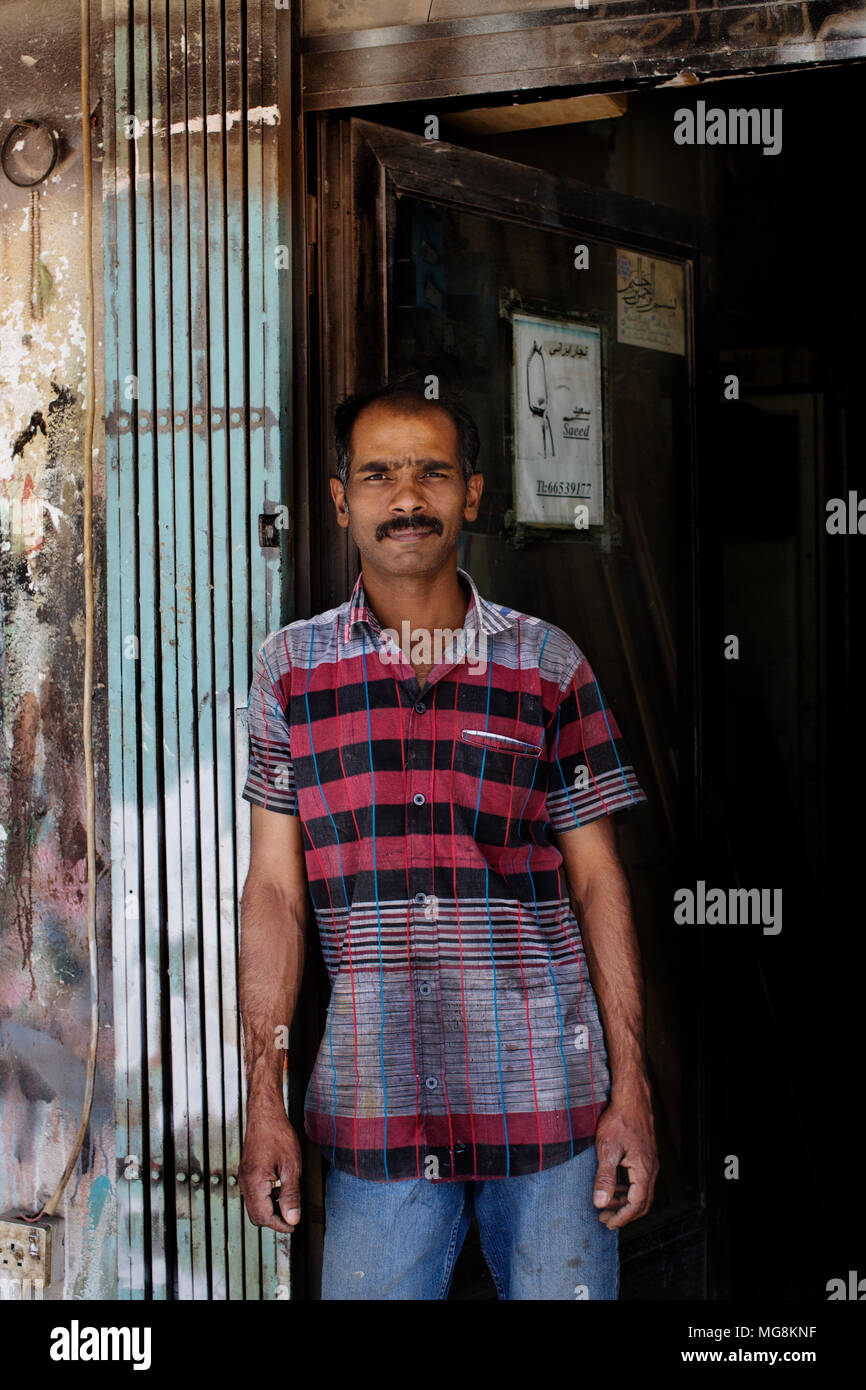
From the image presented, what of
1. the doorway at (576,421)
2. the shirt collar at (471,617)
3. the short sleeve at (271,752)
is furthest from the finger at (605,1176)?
the shirt collar at (471,617)

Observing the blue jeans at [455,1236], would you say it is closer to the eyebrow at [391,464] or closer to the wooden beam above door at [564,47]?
the eyebrow at [391,464]

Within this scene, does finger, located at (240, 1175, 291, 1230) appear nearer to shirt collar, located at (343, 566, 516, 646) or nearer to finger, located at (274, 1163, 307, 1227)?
finger, located at (274, 1163, 307, 1227)

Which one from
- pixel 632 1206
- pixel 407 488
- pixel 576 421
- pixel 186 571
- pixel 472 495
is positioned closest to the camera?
pixel 632 1206

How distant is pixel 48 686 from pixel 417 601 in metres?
0.87

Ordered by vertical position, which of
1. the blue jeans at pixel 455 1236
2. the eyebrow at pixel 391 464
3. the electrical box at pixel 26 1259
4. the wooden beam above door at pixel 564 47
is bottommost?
the electrical box at pixel 26 1259

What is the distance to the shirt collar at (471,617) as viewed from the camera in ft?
6.94

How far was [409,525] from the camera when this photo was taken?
2.09 meters

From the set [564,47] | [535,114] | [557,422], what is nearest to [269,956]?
[557,422]

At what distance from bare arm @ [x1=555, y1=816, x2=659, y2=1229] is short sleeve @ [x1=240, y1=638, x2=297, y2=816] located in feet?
1.58

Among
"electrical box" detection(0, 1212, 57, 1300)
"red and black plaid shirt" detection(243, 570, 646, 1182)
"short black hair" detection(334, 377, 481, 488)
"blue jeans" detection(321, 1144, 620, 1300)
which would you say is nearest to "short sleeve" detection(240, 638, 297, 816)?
"red and black plaid shirt" detection(243, 570, 646, 1182)

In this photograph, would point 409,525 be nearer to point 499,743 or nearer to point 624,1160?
point 499,743

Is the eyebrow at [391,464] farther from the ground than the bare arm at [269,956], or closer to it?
farther from the ground

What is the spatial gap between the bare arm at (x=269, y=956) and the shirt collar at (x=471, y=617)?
357 millimetres

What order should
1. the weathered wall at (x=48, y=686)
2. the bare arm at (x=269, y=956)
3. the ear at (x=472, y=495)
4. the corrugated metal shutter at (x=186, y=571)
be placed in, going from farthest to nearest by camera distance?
1. the weathered wall at (x=48, y=686)
2. the corrugated metal shutter at (x=186, y=571)
3. the ear at (x=472, y=495)
4. the bare arm at (x=269, y=956)
